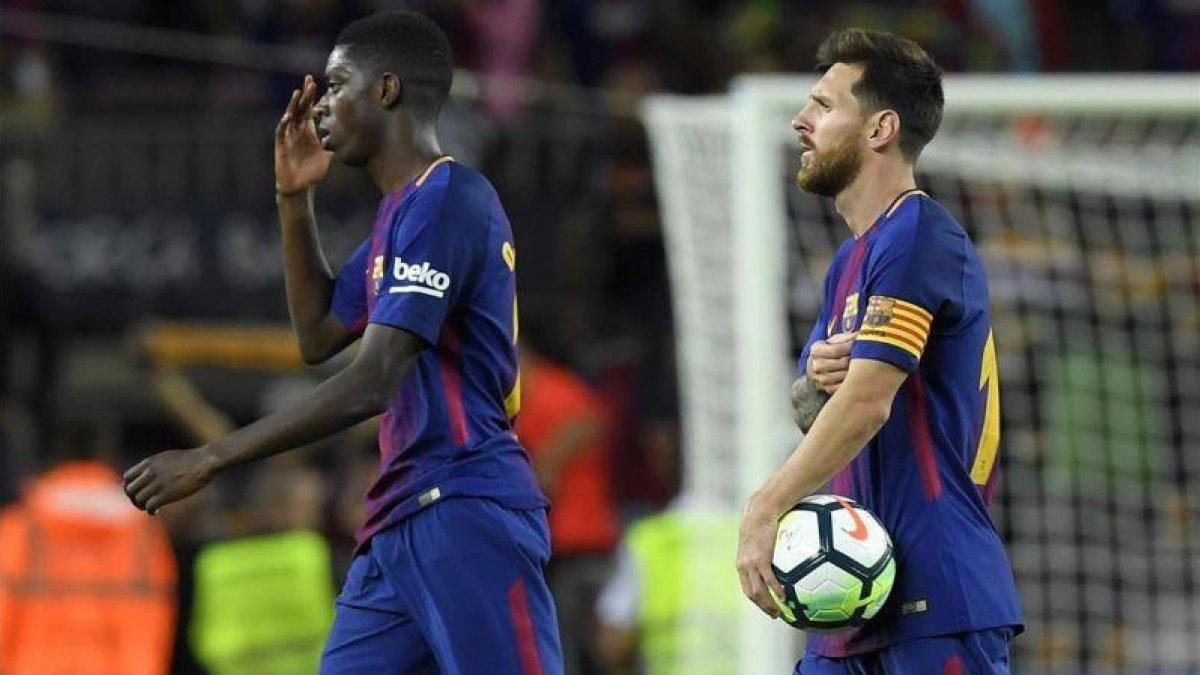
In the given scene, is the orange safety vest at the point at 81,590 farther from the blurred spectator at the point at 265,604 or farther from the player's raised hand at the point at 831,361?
the player's raised hand at the point at 831,361

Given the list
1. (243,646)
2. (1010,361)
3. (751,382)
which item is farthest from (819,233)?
(243,646)

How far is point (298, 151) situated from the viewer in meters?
6.00

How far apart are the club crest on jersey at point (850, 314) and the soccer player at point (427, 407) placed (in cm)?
81

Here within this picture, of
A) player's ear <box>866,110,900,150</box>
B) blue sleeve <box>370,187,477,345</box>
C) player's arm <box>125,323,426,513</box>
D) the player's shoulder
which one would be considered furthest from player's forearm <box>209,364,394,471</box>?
player's ear <box>866,110,900,150</box>

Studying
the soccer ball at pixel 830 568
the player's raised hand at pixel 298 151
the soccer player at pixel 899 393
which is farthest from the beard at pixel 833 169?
the player's raised hand at pixel 298 151

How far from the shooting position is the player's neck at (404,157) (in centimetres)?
554

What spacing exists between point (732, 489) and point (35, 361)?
5.38 meters

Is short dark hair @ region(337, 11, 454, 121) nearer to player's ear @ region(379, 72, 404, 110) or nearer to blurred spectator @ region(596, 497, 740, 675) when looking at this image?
player's ear @ region(379, 72, 404, 110)

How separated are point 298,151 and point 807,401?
5.08 ft

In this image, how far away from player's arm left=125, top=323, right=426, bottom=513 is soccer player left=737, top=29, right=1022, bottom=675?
85 centimetres

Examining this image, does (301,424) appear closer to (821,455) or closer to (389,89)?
(389,89)

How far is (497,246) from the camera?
547cm

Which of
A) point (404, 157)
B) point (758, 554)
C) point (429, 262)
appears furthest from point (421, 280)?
point (758, 554)

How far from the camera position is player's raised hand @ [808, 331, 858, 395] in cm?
508
